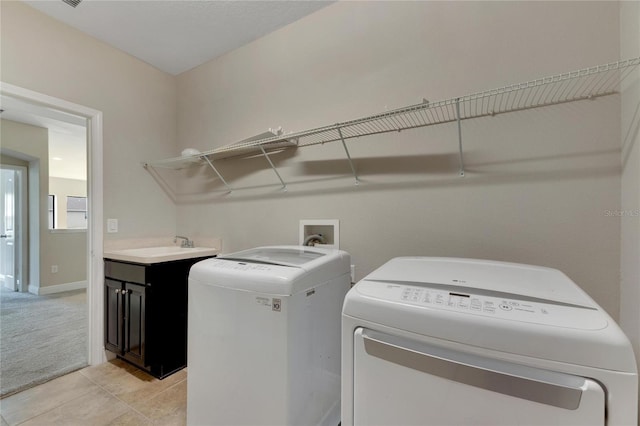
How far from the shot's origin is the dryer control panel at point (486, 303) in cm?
62

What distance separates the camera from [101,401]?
163 cm

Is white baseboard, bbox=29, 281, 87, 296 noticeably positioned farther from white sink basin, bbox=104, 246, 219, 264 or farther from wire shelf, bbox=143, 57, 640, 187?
wire shelf, bbox=143, 57, 640, 187

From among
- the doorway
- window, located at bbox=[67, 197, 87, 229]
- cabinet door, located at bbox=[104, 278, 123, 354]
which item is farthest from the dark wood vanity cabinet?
window, located at bbox=[67, 197, 87, 229]

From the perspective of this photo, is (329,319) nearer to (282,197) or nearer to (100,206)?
(282,197)

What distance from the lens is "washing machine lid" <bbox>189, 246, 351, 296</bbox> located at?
1071 mm

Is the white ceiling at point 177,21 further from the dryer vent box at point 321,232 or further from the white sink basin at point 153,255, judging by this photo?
the white sink basin at point 153,255

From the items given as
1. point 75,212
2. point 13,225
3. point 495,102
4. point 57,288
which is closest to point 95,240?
point 495,102

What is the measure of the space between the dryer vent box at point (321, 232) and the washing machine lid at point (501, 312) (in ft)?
2.56

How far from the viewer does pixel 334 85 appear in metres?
1.79

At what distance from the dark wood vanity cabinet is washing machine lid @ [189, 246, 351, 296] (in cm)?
81

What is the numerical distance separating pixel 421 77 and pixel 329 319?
1372mm

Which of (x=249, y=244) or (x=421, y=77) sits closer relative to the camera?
(x=421, y=77)

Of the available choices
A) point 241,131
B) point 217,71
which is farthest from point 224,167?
point 217,71

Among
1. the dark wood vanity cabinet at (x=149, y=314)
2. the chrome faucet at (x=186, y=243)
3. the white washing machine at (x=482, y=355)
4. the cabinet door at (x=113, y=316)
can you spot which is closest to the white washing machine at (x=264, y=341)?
the white washing machine at (x=482, y=355)
